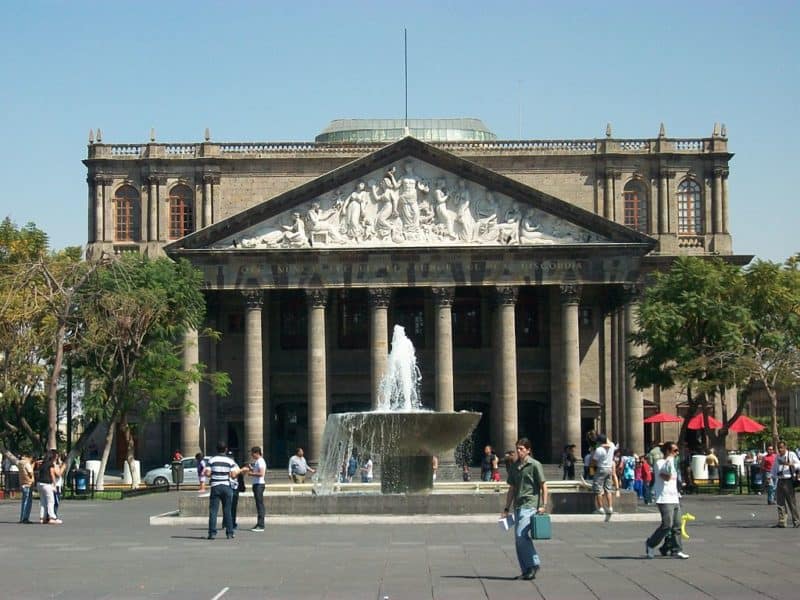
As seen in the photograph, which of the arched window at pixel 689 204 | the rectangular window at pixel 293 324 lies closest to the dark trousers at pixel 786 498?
the rectangular window at pixel 293 324

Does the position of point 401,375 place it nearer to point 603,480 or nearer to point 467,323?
point 603,480

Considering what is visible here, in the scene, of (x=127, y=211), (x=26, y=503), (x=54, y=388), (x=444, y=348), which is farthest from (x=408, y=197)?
(x=26, y=503)

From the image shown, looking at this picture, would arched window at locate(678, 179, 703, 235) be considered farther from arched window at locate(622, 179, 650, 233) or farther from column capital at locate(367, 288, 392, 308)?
column capital at locate(367, 288, 392, 308)

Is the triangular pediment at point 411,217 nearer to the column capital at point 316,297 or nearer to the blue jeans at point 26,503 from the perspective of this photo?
the column capital at point 316,297

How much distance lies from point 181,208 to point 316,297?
12124 millimetres

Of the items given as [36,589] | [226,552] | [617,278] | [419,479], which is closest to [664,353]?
[617,278]

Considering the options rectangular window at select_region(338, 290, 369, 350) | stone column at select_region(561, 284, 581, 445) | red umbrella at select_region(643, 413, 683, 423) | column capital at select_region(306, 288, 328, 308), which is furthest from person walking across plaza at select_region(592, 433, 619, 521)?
rectangular window at select_region(338, 290, 369, 350)

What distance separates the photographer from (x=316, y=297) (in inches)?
3098

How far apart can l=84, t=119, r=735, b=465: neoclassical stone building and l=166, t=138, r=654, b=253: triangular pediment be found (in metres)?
0.09

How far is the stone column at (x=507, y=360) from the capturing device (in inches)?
3054

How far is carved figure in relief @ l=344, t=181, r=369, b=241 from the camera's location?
257ft

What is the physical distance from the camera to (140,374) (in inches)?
2630

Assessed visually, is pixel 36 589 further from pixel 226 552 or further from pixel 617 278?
pixel 617 278

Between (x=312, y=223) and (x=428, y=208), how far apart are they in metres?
5.65
